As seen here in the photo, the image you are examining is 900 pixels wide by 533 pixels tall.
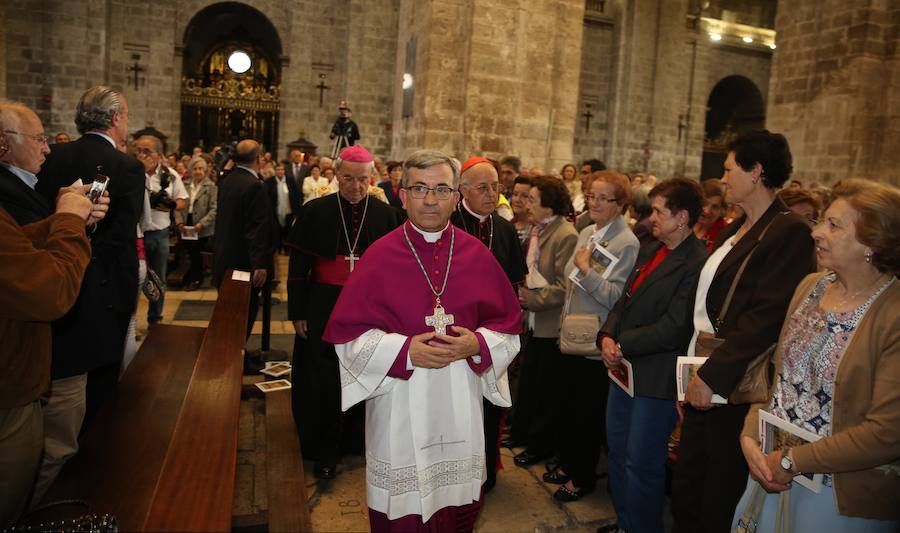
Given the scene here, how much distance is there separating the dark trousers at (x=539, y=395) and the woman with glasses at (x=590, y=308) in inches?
5.7

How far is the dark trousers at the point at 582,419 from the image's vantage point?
13.4ft

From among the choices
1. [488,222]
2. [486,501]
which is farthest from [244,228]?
[486,501]

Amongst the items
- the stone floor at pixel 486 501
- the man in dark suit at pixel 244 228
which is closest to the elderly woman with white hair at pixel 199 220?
the man in dark suit at pixel 244 228

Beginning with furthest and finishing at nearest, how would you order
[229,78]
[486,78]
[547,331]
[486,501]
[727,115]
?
[727,115] → [229,78] → [486,78] → [547,331] → [486,501]

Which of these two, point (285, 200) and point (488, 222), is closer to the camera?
point (488, 222)

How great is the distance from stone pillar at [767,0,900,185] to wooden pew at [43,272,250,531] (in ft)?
33.8

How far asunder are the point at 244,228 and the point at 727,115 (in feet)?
78.9

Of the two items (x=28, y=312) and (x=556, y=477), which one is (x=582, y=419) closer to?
(x=556, y=477)

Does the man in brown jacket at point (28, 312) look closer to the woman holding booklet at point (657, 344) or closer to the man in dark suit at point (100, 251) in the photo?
the man in dark suit at point (100, 251)

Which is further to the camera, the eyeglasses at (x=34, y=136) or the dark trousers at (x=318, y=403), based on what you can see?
the dark trousers at (x=318, y=403)

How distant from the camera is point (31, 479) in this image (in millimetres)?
2432

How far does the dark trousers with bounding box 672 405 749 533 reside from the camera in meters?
2.94

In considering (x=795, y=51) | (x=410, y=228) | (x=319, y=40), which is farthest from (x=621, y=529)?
(x=319, y=40)

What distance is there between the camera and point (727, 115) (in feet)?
A: 84.2
